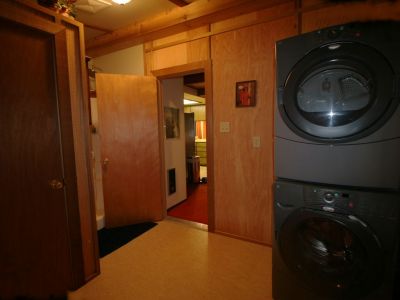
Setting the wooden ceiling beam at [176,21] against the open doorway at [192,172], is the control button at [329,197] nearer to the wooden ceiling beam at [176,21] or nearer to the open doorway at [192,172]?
the wooden ceiling beam at [176,21]

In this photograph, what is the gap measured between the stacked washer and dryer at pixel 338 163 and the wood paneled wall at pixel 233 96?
2.93ft

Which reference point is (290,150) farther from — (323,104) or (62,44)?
(62,44)

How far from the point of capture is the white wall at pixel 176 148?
335cm

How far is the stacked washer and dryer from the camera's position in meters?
1.06

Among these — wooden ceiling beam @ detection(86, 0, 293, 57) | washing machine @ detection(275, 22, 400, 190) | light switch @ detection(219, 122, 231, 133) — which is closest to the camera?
washing machine @ detection(275, 22, 400, 190)

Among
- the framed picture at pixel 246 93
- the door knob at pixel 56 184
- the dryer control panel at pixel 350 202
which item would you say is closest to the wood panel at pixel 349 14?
the framed picture at pixel 246 93

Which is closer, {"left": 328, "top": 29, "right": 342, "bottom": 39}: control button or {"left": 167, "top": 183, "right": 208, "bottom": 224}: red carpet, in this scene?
{"left": 328, "top": 29, "right": 342, "bottom": 39}: control button

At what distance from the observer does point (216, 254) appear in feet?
7.14

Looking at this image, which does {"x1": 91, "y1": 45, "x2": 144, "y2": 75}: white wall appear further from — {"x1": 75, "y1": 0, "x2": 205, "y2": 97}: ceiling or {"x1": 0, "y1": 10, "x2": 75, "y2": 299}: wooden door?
{"x1": 0, "y1": 10, "x2": 75, "y2": 299}: wooden door

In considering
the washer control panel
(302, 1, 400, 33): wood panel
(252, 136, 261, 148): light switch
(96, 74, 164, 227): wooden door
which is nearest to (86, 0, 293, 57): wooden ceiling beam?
(302, 1, 400, 33): wood panel

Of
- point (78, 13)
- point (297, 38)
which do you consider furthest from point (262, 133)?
point (78, 13)

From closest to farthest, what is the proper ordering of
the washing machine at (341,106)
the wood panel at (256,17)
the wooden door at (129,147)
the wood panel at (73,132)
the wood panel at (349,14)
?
the washing machine at (341,106)
the wood panel at (73,132)
the wood panel at (349,14)
the wood panel at (256,17)
the wooden door at (129,147)

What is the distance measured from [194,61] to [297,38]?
1.49 m

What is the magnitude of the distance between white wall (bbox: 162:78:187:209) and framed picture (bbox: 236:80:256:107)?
1377mm
